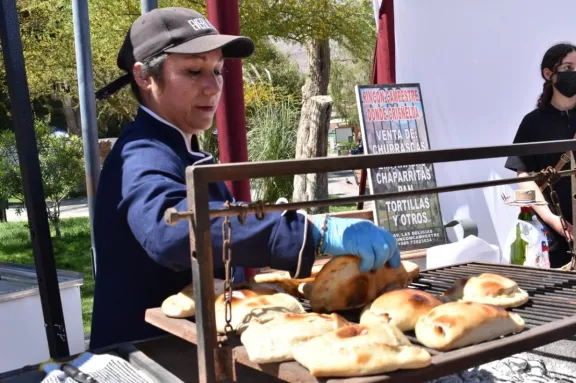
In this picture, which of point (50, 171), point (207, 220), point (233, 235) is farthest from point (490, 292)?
point (50, 171)

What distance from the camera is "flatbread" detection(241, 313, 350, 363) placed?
3.74ft

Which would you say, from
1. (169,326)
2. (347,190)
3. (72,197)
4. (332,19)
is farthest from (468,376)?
(72,197)

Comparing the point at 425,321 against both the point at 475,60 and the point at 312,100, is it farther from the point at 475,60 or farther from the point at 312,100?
the point at 312,100

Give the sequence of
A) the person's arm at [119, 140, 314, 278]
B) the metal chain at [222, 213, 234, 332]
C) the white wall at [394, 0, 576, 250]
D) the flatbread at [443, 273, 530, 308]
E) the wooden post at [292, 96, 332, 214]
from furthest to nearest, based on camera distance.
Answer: the wooden post at [292, 96, 332, 214], the white wall at [394, 0, 576, 250], the flatbread at [443, 273, 530, 308], the person's arm at [119, 140, 314, 278], the metal chain at [222, 213, 234, 332]

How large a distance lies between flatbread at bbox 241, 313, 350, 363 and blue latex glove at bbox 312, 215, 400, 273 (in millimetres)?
156

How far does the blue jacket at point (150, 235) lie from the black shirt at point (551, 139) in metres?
2.05

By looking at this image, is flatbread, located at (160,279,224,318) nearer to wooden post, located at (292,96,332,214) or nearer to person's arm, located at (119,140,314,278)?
person's arm, located at (119,140,314,278)

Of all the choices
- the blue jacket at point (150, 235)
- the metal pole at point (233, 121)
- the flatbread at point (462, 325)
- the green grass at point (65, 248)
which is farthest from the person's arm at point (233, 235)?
the green grass at point (65, 248)

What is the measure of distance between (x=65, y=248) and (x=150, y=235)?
8.88 metres

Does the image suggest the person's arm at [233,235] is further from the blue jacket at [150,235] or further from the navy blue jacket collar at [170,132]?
the navy blue jacket collar at [170,132]

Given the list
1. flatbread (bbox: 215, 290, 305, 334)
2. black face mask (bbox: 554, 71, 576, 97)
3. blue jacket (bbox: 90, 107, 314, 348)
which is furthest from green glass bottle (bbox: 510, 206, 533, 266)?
flatbread (bbox: 215, 290, 305, 334)

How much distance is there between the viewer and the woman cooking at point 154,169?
141 centimetres

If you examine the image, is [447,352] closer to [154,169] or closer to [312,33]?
[154,169]

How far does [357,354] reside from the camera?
107 centimetres
